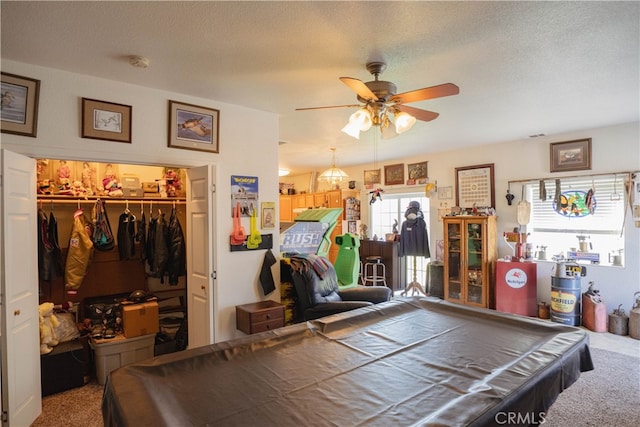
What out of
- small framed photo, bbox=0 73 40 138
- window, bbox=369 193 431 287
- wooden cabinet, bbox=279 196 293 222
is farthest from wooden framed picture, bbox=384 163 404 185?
small framed photo, bbox=0 73 40 138

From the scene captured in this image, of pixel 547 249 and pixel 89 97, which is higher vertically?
pixel 89 97

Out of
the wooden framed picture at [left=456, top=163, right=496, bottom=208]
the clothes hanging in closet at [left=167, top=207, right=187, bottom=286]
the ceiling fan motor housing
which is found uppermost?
the ceiling fan motor housing

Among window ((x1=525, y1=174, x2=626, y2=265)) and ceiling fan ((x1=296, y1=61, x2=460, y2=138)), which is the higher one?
ceiling fan ((x1=296, y1=61, x2=460, y2=138))

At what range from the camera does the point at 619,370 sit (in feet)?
10.4

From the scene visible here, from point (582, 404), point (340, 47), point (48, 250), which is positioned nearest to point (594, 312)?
point (582, 404)

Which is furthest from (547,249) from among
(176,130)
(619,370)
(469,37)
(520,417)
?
(176,130)

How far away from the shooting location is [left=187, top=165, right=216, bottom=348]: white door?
3064 millimetres

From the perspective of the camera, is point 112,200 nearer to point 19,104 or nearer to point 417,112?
point 19,104

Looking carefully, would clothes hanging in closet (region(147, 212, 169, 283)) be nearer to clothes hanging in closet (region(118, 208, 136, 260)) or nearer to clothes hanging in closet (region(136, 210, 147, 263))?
clothes hanging in closet (region(136, 210, 147, 263))

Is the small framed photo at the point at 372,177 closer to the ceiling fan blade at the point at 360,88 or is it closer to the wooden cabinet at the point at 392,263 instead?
the wooden cabinet at the point at 392,263

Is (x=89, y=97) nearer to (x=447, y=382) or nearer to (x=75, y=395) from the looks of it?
(x=75, y=395)

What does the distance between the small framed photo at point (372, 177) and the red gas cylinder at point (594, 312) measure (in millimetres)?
3796

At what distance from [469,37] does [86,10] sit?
2.17 meters

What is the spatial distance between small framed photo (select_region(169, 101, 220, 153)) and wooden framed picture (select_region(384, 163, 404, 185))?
13.5 ft
